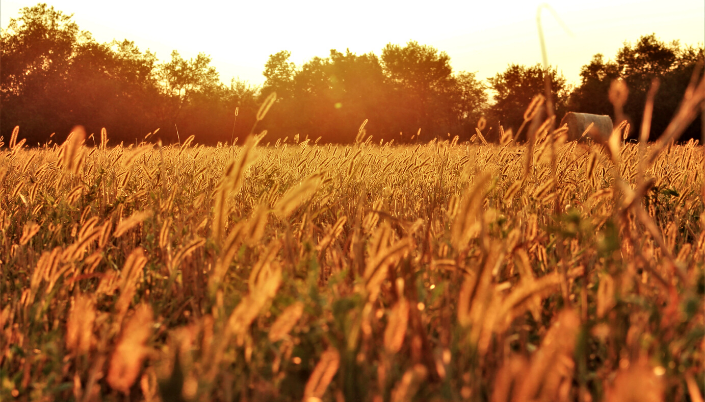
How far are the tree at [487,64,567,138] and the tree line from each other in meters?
0.08

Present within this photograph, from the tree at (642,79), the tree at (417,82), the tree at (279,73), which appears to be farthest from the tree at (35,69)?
the tree at (642,79)

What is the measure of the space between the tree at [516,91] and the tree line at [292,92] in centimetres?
8

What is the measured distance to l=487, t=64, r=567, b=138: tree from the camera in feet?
109

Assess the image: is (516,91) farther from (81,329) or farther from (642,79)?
(81,329)

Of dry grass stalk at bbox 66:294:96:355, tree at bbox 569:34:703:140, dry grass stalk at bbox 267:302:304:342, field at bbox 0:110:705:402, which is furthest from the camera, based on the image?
tree at bbox 569:34:703:140

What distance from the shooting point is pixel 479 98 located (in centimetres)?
4031

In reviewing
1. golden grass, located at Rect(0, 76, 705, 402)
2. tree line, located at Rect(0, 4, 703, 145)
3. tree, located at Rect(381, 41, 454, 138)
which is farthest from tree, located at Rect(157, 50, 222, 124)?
golden grass, located at Rect(0, 76, 705, 402)

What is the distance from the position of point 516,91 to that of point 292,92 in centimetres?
1599

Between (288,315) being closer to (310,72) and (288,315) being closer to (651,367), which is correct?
(651,367)

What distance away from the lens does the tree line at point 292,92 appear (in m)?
30.5

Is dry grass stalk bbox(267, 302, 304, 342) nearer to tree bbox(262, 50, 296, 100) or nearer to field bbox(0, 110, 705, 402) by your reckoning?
field bbox(0, 110, 705, 402)

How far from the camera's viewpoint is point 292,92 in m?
37.9

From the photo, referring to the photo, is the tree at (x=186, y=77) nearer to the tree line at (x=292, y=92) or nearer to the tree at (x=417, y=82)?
the tree line at (x=292, y=92)

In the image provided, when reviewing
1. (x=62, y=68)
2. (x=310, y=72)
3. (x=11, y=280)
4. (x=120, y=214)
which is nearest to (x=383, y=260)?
(x=11, y=280)
